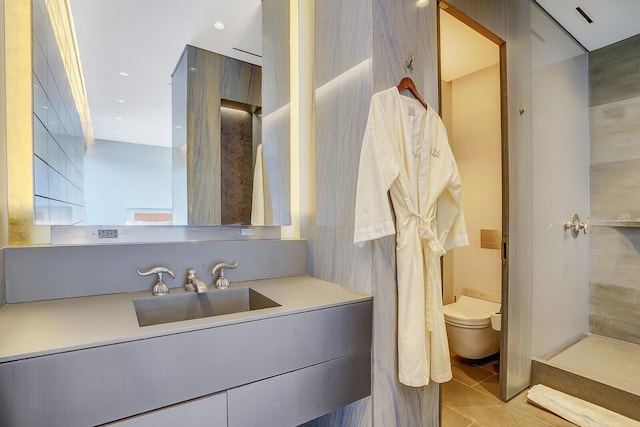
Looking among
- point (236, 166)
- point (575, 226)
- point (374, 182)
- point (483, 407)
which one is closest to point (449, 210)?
point (374, 182)

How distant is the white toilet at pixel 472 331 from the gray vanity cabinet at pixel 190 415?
1.87 metres

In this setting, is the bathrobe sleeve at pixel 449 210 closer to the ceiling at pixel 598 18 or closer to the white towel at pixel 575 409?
the white towel at pixel 575 409

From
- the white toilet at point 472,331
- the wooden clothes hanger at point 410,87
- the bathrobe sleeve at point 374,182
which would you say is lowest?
the white toilet at point 472,331

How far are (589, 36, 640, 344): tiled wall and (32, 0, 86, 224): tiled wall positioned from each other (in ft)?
11.6

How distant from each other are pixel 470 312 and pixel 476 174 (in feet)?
3.99

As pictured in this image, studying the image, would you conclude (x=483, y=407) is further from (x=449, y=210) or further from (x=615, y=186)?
(x=615, y=186)

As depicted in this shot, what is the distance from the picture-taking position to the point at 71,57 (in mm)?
1270

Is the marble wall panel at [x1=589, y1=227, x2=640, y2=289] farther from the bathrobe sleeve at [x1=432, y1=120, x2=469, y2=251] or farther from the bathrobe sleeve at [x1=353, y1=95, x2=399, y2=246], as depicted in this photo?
the bathrobe sleeve at [x1=353, y1=95, x2=399, y2=246]

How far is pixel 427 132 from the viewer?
4.38 ft

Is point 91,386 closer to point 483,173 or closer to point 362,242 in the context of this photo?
point 362,242

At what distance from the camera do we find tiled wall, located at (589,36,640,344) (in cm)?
241

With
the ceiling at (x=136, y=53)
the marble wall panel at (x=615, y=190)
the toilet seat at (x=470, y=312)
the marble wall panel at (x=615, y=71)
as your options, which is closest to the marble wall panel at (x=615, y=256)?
the marble wall panel at (x=615, y=190)

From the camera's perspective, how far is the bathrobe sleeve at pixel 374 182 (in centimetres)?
115

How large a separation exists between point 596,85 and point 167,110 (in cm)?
326
